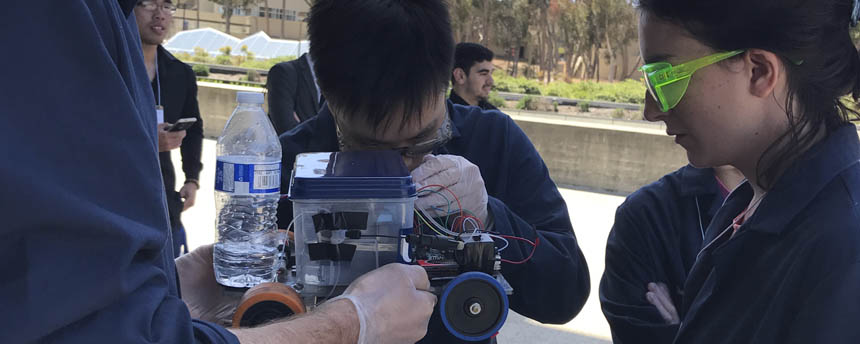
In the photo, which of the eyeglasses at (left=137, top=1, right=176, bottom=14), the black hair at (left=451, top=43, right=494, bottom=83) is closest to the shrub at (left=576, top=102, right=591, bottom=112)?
the black hair at (left=451, top=43, right=494, bottom=83)

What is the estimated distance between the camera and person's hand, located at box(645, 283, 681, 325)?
226 centimetres

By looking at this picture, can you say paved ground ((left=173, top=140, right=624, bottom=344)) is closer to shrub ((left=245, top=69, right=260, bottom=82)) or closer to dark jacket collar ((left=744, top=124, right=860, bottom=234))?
dark jacket collar ((left=744, top=124, right=860, bottom=234))

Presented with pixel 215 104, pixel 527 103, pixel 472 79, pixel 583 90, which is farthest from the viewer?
pixel 583 90

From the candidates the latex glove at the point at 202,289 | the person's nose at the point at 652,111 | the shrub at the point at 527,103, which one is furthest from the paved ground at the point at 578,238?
the shrub at the point at 527,103

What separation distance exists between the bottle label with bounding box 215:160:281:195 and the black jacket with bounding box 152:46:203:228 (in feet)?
8.92

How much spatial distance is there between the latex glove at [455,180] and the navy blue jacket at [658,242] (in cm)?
101

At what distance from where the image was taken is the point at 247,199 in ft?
6.70

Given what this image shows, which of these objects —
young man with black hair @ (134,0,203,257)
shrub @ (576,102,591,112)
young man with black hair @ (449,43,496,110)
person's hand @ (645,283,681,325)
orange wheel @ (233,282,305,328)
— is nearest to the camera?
orange wheel @ (233,282,305,328)

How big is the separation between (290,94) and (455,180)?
373 cm

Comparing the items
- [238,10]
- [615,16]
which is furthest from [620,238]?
[238,10]

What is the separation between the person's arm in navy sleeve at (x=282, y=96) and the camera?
5012mm

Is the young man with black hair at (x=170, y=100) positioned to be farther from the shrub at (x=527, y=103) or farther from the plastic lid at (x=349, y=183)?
the shrub at (x=527, y=103)

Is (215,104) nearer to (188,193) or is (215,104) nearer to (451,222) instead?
(188,193)

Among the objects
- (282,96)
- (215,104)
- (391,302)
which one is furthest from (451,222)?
(215,104)
